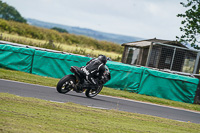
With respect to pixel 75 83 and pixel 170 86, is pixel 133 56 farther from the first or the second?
pixel 75 83

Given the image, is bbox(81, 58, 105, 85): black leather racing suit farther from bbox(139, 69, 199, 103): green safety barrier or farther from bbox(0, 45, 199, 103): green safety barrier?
bbox(139, 69, 199, 103): green safety barrier

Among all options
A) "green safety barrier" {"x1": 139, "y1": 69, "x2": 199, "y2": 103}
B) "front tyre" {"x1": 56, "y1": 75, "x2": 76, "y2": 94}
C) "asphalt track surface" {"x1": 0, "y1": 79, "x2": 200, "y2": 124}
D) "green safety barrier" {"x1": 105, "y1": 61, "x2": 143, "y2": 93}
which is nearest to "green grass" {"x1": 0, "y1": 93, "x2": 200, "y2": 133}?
"asphalt track surface" {"x1": 0, "y1": 79, "x2": 200, "y2": 124}

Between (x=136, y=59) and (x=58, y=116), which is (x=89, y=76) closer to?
(x=58, y=116)

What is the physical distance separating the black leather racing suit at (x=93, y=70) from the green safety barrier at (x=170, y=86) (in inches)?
213

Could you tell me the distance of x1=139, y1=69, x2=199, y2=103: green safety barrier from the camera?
17.4 metres

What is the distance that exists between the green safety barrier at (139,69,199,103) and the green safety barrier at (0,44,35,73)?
611cm

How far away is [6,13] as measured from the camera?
446ft

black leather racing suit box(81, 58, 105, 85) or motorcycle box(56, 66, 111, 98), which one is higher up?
black leather racing suit box(81, 58, 105, 85)

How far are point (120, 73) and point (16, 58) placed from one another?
5517 mm

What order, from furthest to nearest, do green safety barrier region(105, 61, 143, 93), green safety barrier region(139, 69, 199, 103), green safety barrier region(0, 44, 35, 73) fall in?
green safety barrier region(0, 44, 35, 73), green safety barrier region(105, 61, 143, 93), green safety barrier region(139, 69, 199, 103)

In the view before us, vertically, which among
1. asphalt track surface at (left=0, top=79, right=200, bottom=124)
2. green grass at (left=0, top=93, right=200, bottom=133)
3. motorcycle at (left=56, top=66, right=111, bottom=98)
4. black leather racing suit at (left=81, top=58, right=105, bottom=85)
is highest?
black leather racing suit at (left=81, top=58, right=105, bottom=85)

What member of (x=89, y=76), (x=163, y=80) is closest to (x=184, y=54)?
(x=163, y=80)

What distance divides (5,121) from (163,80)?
12.4m

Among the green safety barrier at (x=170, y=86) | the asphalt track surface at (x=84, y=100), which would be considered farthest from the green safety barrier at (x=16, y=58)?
the green safety barrier at (x=170, y=86)
